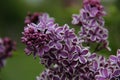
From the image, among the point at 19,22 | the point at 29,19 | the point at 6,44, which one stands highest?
Answer: the point at 19,22

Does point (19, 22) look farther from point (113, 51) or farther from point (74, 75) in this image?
point (74, 75)

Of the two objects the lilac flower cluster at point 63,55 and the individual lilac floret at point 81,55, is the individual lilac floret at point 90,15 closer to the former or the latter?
the lilac flower cluster at point 63,55

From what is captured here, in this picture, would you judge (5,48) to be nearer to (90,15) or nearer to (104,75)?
(90,15)

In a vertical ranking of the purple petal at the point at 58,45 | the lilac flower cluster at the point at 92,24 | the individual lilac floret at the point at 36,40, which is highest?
the lilac flower cluster at the point at 92,24

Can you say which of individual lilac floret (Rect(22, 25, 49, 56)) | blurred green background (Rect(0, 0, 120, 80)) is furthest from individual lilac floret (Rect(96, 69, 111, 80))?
blurred green background (Rect(0, 0, 120, 80))

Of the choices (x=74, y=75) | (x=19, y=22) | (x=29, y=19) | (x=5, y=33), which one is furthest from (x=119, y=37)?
(x=19, y=22)

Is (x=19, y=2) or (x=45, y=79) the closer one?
(x=45, y=79)

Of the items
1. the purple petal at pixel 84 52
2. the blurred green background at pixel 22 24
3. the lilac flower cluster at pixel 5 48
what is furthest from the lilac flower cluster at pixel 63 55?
the blurred green background at pixel 22 24
